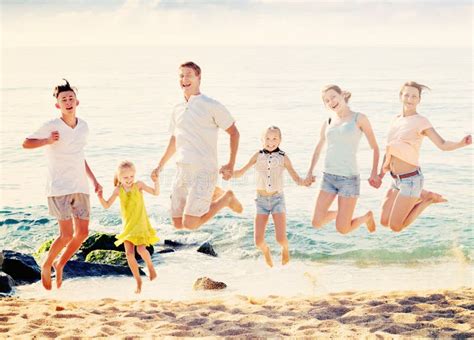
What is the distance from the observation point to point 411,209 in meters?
8.32

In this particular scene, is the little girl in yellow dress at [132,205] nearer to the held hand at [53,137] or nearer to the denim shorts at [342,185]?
the held hand at [53,137]

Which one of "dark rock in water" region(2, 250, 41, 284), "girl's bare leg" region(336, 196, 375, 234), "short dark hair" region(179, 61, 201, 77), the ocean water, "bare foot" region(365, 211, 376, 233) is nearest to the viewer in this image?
"short dark hair" region(179, 61, 201, 77)

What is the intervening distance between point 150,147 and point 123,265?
549 inches

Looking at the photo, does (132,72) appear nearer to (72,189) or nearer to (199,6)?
(199,6)

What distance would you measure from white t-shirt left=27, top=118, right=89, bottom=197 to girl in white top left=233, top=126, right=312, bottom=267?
1.61 metres

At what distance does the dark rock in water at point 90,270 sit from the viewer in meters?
12.3

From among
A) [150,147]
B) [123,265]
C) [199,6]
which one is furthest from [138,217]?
[199,6]

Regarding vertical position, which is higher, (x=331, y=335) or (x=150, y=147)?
(x=150, y=147)

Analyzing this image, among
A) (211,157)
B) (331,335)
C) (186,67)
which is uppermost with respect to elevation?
(186,67)

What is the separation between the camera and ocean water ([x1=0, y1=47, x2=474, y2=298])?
13859 millimetres

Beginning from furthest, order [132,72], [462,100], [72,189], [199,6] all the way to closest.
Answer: [132,72] → [199,6] → [462,100] → [72,189]

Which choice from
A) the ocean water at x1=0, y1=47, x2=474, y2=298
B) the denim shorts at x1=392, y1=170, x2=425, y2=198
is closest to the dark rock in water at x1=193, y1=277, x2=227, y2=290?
the ocean water at x1=0, y1=47, x2=474, y2=298

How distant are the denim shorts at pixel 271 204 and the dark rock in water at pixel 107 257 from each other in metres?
5.49

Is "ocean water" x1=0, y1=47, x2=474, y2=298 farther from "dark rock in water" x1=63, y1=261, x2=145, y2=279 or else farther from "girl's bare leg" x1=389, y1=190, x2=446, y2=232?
"girl's bare leg" x1=389, y1=190, x2=446, y2=232
